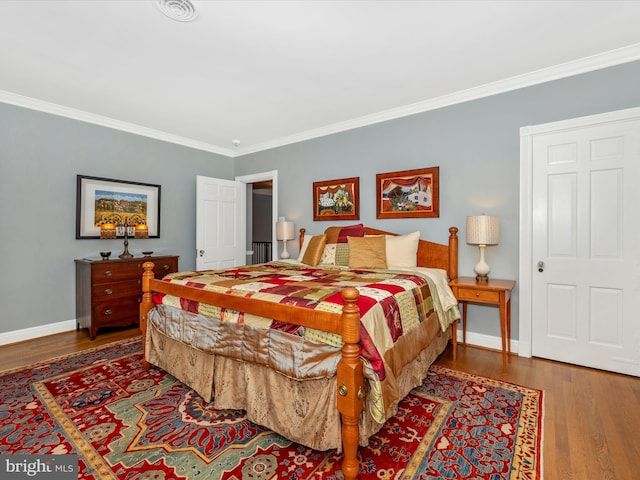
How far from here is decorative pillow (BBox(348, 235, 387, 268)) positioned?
3.21 metres

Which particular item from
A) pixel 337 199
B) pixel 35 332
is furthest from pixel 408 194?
pixel 35 332

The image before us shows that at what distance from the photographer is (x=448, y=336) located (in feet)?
10.2

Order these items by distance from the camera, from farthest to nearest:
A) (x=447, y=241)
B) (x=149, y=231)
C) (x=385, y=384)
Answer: (x=149, y=231) → (x=447, y=241) → (x=385, y=384)

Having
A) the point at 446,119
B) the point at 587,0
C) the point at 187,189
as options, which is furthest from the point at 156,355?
the point at 587,0

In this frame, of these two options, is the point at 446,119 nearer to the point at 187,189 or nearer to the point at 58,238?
the point at 187,189

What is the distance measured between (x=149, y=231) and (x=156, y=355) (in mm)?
2299

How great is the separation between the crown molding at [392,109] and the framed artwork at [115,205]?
712 mm

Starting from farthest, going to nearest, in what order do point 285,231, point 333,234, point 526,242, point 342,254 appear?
1. point 285,231
2. point 333,234
3. point 342,254
4. point 526,242

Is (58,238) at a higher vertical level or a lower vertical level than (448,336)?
higher

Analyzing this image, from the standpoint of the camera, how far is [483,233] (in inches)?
115

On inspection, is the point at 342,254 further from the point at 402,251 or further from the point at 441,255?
the point at 441,255

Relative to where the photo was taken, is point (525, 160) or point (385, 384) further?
point (525, 160)

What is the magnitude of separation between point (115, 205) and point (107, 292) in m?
1.13

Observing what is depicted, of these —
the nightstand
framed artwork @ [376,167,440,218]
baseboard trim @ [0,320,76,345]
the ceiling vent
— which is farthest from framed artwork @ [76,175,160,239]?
the nightstand
